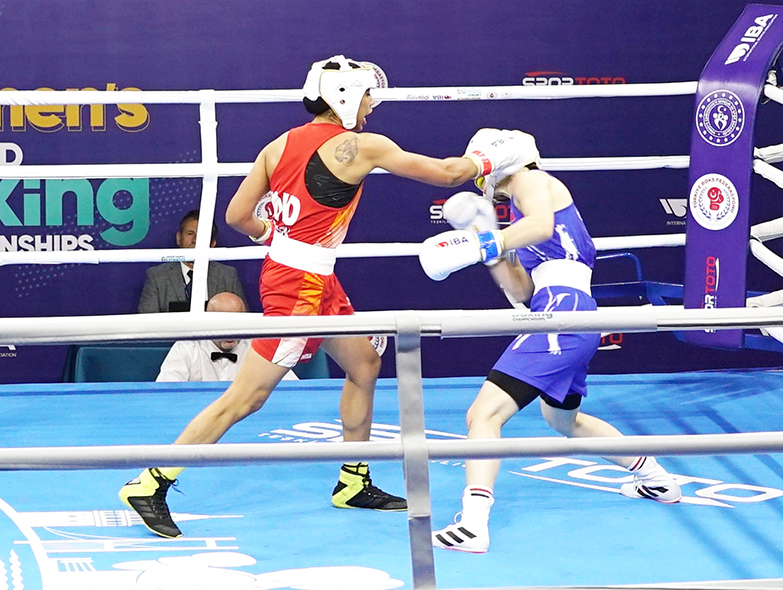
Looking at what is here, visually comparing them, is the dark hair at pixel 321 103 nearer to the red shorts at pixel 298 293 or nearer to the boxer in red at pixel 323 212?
the boxer in red at pixel 323 212

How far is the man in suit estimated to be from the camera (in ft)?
17.9

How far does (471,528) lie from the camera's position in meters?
2.61

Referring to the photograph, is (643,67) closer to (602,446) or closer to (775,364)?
(775,364)

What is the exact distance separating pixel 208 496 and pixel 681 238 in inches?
89.6

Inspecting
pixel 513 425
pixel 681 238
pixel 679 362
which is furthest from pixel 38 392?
pixel 679 362

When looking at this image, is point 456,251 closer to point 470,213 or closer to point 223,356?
point 470,213

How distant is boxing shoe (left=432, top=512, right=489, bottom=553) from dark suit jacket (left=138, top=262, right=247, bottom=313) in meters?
3.11

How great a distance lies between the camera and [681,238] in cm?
430

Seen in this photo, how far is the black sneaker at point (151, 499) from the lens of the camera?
2.72 meters

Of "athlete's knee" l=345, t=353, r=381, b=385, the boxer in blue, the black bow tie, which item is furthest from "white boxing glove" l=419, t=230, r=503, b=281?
the black bow tie

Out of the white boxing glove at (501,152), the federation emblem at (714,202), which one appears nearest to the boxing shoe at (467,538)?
the white boxing glove at (501,152)

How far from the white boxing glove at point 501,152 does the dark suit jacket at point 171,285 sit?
286 cm

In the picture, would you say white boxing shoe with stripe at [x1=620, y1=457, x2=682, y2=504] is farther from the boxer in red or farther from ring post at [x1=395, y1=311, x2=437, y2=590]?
ring post at [x1=395, y1=311, x2=437, y2=590]

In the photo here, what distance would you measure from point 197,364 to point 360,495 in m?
2.02
